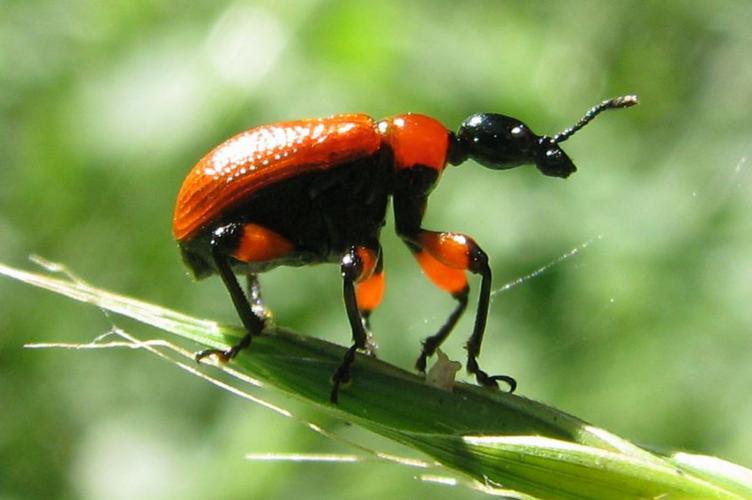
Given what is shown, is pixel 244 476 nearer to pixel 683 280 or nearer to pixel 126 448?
pixel 126 448

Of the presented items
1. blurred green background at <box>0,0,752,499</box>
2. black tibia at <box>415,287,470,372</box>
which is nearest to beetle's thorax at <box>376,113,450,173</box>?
black tibia at <box>415,287,470,372</box>

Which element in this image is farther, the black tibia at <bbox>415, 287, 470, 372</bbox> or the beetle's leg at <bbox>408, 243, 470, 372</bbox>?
the beetle's leg at <bbox>408, 243, 470, 372</bbox>

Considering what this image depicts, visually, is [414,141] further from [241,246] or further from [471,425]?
[471,425]

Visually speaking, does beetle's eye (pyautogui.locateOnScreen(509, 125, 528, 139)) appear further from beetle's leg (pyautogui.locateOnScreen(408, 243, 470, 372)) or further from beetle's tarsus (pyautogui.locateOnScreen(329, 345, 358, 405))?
beetle's tarsus (pyautogui.locateOnScreen(329, 345, 358, 405))

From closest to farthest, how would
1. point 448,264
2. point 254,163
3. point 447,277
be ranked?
point 448,264 < point 254,163 < point 447,277

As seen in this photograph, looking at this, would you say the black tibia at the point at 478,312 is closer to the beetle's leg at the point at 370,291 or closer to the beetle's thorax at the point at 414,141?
the beetle's leg at the point at 370,291

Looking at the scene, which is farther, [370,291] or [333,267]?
[333,267]

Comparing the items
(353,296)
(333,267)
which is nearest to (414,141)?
(353,296)
